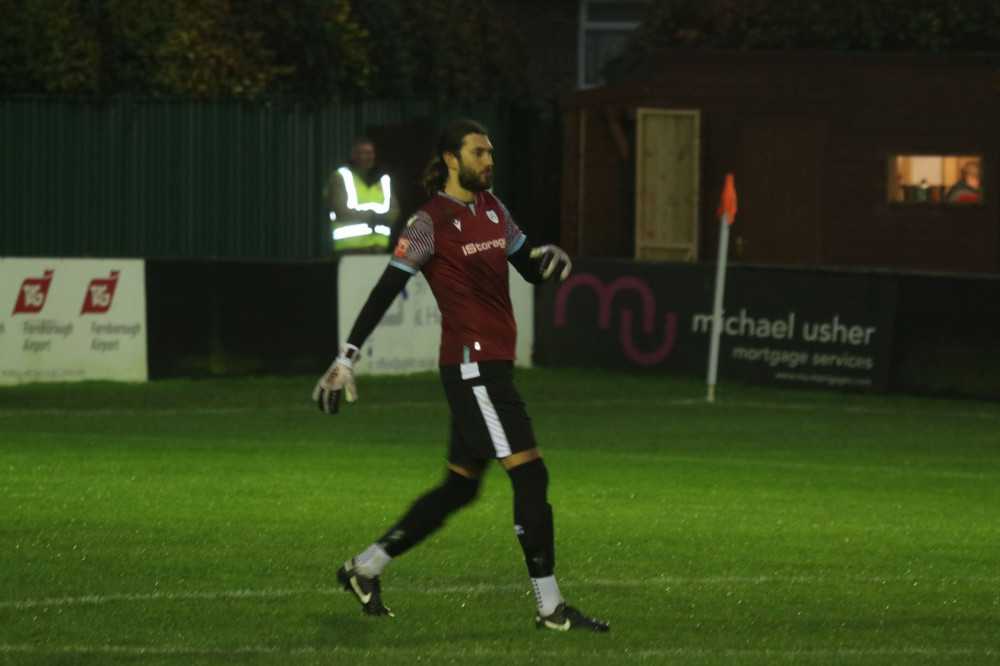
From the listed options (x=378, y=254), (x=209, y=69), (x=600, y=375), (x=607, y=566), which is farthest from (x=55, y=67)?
(x=607, y=566)

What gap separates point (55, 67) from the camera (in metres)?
24.2

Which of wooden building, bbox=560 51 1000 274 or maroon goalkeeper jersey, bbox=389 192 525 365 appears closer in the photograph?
maroon goalkeeper jersey, bbox=389 192 525 365

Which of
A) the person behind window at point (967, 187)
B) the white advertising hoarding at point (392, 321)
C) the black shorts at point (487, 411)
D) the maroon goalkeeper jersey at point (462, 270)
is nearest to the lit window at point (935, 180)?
the person behind window at point (967, 187)

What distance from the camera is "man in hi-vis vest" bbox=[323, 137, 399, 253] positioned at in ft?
64.3

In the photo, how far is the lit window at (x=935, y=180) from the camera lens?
25.1 metres

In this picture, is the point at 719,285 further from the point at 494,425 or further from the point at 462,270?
the point at 494,425

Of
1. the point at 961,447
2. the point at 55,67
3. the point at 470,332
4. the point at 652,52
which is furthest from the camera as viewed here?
the point at 652,52

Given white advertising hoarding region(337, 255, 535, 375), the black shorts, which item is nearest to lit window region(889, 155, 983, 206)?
white advertising hoarding region(337, 255, 535, 375)

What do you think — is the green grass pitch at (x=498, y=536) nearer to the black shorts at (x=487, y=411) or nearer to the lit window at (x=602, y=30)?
the black shorts at (x=487, y=411)

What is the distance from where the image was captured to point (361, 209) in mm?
19672

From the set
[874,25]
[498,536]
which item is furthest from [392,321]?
[874,25]

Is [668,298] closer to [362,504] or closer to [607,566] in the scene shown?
[362,504]

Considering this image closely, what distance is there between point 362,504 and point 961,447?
19.2 feet

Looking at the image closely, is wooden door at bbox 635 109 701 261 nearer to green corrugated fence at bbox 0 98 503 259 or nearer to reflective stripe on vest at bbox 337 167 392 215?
green corrugated fence at bbox 0 98 503 259
